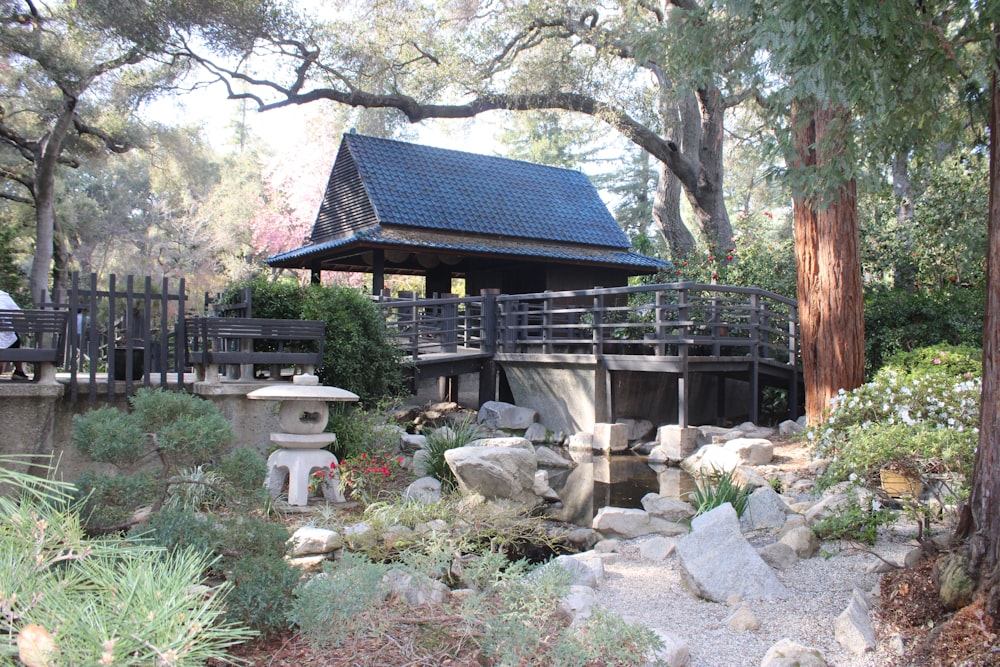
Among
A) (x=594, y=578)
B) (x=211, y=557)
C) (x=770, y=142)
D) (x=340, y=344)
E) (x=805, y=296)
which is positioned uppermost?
→ (x=770, y=142)

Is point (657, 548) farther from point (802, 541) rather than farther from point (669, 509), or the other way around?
point (669, 509)

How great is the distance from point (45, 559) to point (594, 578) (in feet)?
13.1

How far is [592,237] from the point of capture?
1795 centimetres

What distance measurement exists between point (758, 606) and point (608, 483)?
515 centimetres

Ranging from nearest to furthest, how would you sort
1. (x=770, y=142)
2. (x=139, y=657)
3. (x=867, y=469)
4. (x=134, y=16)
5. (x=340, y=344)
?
(x=139, y=657) → (x=770, y=142) → (x=867, y=469) → (x=340, y=344) → (x=134, y=16)

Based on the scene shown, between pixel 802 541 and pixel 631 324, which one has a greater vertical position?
pixel 631 324

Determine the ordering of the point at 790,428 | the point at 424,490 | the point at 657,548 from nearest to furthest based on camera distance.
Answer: the point at 657,548 < the point at 424,490 < the point at 790,428

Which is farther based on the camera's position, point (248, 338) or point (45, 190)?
point (45, 190)

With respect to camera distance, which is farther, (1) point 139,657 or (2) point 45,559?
(2) point 45,559

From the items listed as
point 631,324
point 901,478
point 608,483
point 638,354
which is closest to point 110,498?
point 901,478

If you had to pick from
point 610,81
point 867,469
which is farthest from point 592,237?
point 867,469

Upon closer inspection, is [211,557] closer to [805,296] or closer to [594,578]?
[594,578]

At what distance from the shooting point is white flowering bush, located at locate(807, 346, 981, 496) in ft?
17.9

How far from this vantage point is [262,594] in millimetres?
3359
